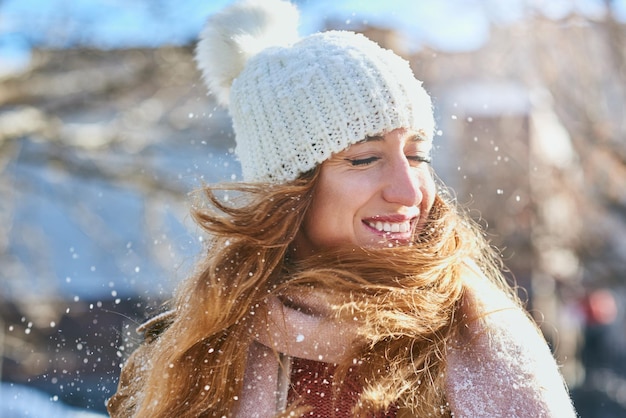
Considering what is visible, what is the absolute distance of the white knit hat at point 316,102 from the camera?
176cm

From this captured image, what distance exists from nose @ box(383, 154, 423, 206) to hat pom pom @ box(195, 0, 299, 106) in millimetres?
644

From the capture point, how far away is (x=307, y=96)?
5.96ft

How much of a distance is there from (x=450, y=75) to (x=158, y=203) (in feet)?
14.7

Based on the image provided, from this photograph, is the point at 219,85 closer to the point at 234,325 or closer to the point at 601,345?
the point at 234,325

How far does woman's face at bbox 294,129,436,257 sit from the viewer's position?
1.67 m

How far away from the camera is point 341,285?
64.1 inches

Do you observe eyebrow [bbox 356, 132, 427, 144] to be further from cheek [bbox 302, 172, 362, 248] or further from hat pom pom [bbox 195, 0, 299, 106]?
hat pom pom [bbox 195, 0, 299, 106]

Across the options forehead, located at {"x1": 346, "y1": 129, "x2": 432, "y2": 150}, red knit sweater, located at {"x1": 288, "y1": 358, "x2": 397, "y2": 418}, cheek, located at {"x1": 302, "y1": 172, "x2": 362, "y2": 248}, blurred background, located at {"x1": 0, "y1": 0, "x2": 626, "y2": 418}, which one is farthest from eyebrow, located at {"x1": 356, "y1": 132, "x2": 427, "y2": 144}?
blurred background, located at {"x1": 0, "y1": 0, "x2": 626, "y2": 418}

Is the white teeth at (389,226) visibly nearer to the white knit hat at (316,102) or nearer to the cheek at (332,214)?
the cheek at (332,214)

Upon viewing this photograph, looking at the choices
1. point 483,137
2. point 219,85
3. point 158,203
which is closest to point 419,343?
point 219,85

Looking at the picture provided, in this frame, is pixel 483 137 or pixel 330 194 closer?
pixel 330 194

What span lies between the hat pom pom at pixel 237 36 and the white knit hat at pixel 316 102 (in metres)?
0.09

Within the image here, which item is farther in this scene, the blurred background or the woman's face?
the blurred background

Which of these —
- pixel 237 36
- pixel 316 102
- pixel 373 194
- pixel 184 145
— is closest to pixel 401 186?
pixel 373 194
